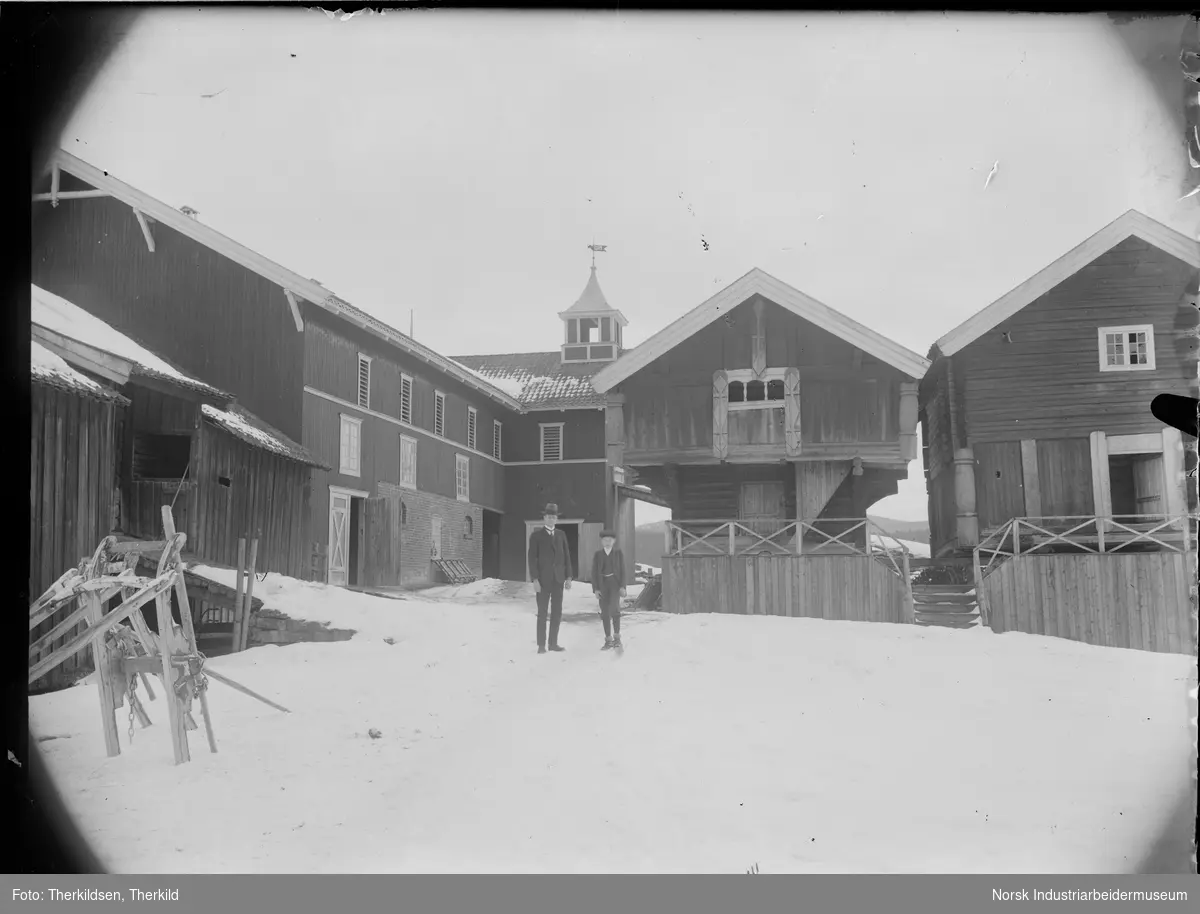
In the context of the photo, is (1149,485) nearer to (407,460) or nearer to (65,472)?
(407,460)

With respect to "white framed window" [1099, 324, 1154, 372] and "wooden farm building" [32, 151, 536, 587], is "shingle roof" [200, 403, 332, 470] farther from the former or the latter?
"white framed window" [1099, 324, 1154, 372]

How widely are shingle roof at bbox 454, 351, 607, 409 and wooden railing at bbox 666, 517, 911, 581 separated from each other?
1.46 m

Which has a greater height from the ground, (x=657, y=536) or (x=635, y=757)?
(x=657, y=536)

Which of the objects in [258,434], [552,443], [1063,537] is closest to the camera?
[258,434]

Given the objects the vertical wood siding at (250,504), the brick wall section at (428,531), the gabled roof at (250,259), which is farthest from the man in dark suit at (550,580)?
the vertical wood siding at (250,504)

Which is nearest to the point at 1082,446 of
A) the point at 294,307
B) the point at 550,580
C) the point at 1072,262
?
the point at 1072,262

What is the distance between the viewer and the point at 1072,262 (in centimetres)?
602

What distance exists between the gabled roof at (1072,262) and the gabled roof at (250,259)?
4.09 meters

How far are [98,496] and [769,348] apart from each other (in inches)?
206

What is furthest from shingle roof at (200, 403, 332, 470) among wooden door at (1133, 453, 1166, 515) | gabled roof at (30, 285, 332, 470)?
wooden door at (1133, 453, 1166, 515)

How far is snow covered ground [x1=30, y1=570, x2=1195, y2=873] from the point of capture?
474 centimetres

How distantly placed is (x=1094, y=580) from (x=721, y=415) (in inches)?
131

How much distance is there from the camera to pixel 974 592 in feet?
22.5
